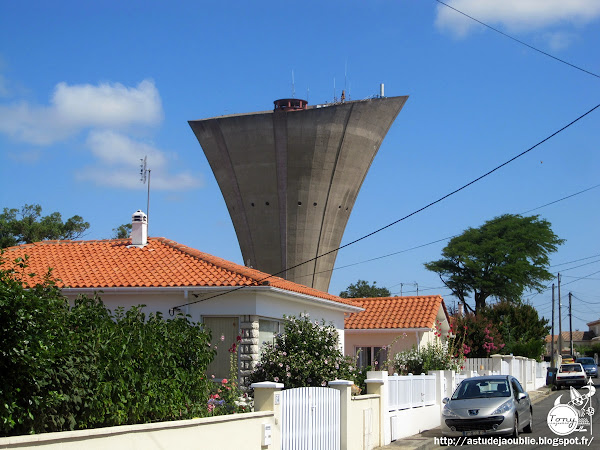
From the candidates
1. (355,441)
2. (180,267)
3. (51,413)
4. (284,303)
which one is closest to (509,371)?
(284,303)

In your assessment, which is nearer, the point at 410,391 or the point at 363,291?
the point at 410,391

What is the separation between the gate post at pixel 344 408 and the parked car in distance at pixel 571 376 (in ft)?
114

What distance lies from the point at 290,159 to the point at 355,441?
130 feet

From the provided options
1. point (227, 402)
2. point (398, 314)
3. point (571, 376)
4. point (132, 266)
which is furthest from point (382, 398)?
point (571, 376)

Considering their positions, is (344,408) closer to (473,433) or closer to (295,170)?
(473,433)

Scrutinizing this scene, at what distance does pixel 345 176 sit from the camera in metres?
53.0

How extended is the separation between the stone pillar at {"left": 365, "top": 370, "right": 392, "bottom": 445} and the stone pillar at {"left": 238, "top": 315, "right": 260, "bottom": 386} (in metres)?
4.33

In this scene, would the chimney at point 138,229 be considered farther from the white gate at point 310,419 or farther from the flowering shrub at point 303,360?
the white gate at point 310,419

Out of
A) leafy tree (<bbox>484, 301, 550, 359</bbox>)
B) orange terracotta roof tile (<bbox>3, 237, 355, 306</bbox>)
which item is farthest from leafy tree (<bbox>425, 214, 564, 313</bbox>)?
orange terracotta roof tile (<bbox>3, 237, 355, 306</bbox>)

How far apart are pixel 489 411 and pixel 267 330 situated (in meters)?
7.06

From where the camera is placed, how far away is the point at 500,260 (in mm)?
71375

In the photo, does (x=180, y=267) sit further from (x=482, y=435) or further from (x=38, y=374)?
(x=38, y=374)

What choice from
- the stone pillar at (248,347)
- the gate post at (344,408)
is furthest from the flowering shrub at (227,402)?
the stone pillar at (248,347)

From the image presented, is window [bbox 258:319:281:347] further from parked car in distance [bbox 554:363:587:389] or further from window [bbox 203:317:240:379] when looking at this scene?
parked car in distance [bbox 554:363:587:389]
